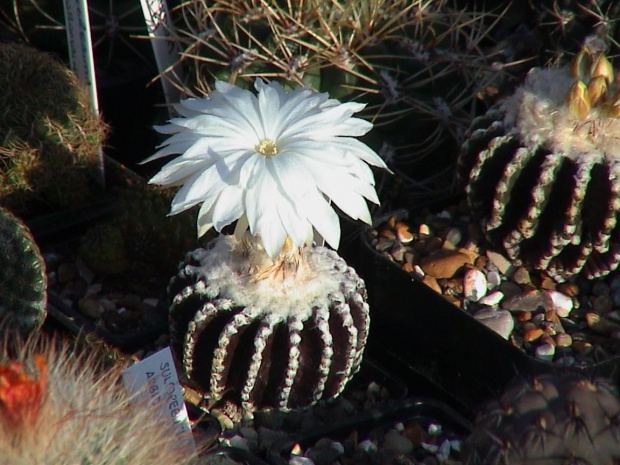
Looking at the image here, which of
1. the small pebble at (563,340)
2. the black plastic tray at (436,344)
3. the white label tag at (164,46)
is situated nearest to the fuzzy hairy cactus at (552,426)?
the black plastic tray at (436,344)

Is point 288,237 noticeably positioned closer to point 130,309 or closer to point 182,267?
point 182,267

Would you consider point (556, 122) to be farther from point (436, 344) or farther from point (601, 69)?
point (436, 344)

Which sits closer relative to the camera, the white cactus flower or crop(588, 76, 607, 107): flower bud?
the white cactus flower

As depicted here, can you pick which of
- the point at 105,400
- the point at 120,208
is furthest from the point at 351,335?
the point at 120,208

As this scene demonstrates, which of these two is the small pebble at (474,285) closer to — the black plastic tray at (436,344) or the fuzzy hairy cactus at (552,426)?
the black plastic tray at (436,344)

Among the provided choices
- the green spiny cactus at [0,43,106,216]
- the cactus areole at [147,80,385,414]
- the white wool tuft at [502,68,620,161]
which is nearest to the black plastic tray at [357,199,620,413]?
the cactus areole at [147,80,385,414]

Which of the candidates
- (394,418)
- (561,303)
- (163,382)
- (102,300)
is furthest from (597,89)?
(102,300)

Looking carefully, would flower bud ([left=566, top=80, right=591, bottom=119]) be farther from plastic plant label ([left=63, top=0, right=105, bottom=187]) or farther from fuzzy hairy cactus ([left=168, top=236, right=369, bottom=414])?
plastic plant label ([left=63, top=0, right=105, bottom=187])
